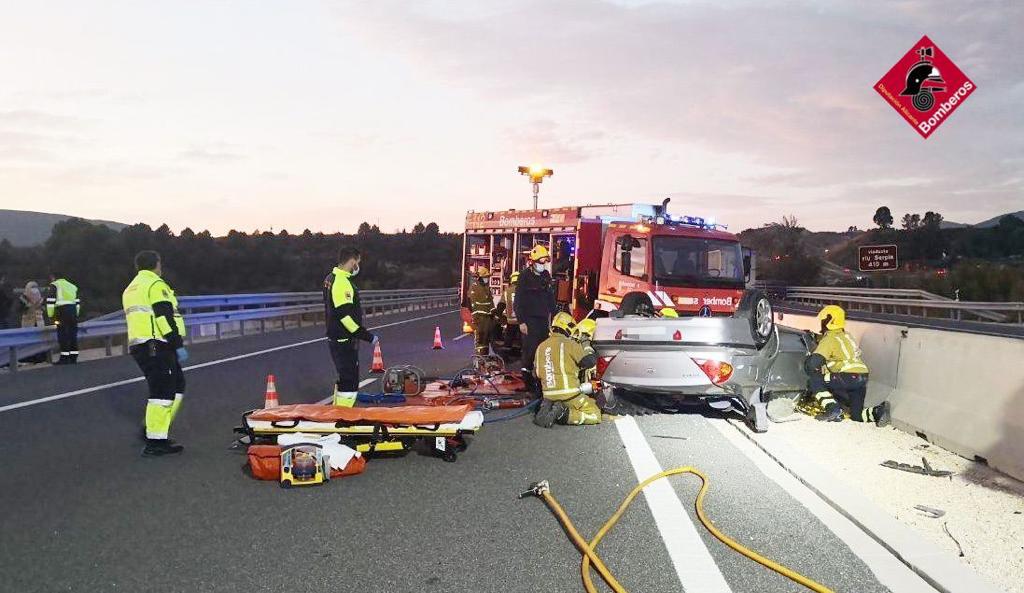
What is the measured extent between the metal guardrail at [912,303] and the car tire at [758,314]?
61.7ft

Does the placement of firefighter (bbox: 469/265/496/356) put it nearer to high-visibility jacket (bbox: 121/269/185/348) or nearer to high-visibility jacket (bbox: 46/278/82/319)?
high-visibility jacket (bbox: 46/278/82/319)

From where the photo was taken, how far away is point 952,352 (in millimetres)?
7293

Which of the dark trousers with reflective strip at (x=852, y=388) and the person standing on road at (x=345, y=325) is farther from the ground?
the person standing on road at (x=345, y=325)

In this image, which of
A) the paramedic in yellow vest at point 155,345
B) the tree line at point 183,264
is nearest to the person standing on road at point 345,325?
the paramedic in yellow vest at point 155,345

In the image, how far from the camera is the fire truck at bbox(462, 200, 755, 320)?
12.9 meters

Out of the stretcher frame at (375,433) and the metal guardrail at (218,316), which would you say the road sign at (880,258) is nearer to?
the metal guardrail at (218,316)

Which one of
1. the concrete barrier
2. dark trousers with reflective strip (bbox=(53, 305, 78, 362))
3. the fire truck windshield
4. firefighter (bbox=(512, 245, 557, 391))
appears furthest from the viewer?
dark trousers with reflective strip (bbox=(53, 305, 78, 362))

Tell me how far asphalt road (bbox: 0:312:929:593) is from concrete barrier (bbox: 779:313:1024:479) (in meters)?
1.76

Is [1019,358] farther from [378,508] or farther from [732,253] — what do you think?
[732,253]

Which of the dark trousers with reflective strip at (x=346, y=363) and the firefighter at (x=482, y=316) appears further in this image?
the firefighter at (x=482, y=316)

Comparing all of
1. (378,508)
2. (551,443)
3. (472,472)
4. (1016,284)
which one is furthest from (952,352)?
(1016,284)

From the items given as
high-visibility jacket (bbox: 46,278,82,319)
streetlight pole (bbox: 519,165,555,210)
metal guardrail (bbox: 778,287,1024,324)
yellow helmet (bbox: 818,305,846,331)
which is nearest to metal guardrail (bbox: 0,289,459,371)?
high-visibility jacket (bbox: 46,278,82,319)

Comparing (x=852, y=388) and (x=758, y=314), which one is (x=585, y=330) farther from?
(x=852, y=388)

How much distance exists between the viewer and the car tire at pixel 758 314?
8.80 meters
